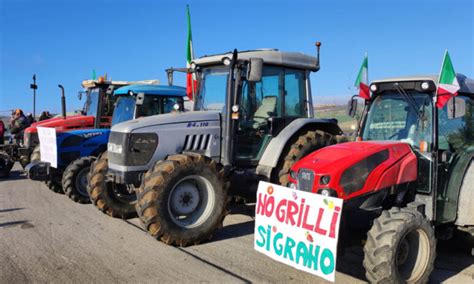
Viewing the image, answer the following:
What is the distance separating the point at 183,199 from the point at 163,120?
1088 mm

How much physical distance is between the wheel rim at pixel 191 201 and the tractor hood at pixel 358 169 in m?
1.56

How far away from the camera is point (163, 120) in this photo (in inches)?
230

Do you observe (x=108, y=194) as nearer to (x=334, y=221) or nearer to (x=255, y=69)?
(x=255, y=69)

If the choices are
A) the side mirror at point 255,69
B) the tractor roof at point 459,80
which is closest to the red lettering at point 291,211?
the tractor roof at point 459,80

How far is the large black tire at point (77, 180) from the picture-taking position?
796 cm

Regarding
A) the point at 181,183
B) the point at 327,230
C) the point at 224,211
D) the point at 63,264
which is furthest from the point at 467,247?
the point at 63,264

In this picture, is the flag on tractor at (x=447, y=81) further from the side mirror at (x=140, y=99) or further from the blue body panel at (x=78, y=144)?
the blue body panel at (x=78, y=144)

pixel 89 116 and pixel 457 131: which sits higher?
pixel 89 116

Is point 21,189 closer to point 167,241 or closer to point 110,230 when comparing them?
point 110,230

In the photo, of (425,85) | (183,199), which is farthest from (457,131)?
(183,199)

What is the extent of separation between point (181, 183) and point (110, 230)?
1.46 metres

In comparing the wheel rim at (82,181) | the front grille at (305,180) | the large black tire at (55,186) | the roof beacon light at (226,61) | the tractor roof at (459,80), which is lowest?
the large black tire at (55,186)

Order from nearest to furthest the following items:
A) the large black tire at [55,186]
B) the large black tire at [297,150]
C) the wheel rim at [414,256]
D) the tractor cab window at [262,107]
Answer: the wheel rim at [414,256], the large black tire at [297,150], the tractor cab window at [262,107], the large black tire at [55,186]

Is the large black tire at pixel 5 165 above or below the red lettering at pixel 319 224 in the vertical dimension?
below
